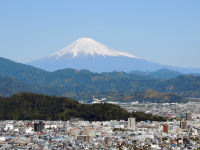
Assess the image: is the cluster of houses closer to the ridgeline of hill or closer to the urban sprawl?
the urban sprawl

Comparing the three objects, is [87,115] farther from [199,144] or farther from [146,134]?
[199,144]

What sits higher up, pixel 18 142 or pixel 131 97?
pixel 131 97

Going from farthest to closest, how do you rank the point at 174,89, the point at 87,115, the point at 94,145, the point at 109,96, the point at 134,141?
1. the point at 174,89
2. the point at 109,96
3. the point at 87,115
4. the point at 134,141
5. the point at 94,145

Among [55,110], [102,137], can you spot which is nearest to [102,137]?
[102,137]

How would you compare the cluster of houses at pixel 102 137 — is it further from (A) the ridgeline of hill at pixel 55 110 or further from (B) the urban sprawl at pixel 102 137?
(A) the ridgeline of hill at pixel 55 110

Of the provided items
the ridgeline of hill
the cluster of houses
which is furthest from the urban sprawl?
the ridgeline of hill

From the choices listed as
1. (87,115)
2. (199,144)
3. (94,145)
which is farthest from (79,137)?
(87,115)

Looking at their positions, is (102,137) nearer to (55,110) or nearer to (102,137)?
(102,137)

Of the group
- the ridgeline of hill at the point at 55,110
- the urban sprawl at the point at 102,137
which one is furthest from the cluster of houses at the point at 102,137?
the ridgeline of hill at the point at 55,110
